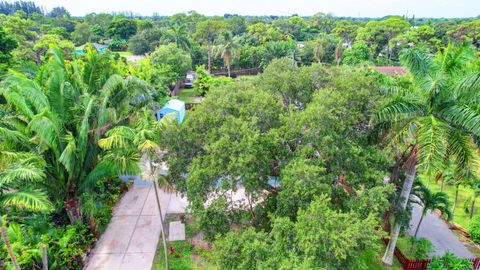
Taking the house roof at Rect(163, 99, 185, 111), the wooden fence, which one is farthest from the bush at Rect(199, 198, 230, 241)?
the wooden fence

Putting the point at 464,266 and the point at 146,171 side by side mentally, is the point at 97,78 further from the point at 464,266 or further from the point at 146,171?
the point at 464,266

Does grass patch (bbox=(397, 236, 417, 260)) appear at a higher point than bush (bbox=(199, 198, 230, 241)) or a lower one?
lower

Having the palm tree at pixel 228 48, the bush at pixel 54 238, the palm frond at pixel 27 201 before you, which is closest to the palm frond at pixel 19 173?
the palm frond at pixel 27 201

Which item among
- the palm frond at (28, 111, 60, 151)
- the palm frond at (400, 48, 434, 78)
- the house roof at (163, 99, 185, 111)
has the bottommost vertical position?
the house roof at (163, 99, 185, 111)

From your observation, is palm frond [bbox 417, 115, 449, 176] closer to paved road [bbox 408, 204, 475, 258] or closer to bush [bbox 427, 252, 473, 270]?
bush [bbox 427, 252, 473, 270]

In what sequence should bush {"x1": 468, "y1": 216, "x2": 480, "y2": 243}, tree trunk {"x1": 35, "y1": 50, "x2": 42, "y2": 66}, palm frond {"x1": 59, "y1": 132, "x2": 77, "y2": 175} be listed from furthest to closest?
tree trunk {"x1": 35, "y1": 50, "x2": 42, "y2": 66}
bush {"x1": 468, "y1": 216, "x2": 480, "y2": 243}
palm frond {"x1": 59, "y1": 132, "x2": 77, "y2": 175}

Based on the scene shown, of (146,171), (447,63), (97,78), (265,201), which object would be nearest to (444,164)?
(447,63)

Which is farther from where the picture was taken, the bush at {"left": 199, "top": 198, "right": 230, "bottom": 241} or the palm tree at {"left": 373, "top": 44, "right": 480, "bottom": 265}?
the bush at {"left": 199, "top": 198, "right": 230, "bottom": 241}

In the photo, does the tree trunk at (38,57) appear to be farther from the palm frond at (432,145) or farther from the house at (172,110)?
the palm frond at (432,145)
